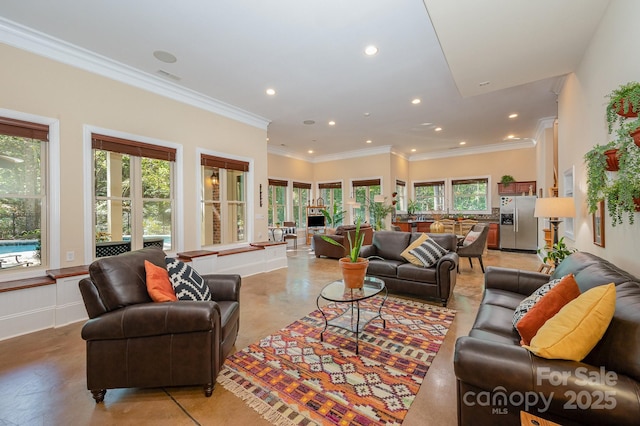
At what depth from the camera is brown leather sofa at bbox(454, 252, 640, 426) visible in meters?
1.11

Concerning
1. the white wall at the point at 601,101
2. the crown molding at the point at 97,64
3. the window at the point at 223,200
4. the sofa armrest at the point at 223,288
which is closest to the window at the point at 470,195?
the white wall at the point at 601,101

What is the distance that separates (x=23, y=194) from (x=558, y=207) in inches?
250

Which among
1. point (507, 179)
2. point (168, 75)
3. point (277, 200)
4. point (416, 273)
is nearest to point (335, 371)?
point (416, 273)

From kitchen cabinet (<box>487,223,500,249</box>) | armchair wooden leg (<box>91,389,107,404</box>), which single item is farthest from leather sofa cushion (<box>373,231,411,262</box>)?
kitchen cabinet (<box>487,223,500,249</box>)

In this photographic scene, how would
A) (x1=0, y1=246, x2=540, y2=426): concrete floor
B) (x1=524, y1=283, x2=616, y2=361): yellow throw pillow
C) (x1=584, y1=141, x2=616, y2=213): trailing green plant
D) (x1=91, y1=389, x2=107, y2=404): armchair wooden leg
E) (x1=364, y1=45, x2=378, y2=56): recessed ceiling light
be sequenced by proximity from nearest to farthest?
(x1=524, y1=283, x2=616, y2=361): yellow throw pillow
(x1=0, y1=246, x2=540, y2=426): concrete floor
(x1=91, y1=389, x2=107, y2=404): armchair wooden leg
(x1=584, y1=141, x2=616, y2=213): trailing green plant
(x1=364, y1=45, x2=378, y2=56): recessed ceiling light

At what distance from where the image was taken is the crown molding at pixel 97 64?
2.98 metres

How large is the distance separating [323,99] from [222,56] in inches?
78.3

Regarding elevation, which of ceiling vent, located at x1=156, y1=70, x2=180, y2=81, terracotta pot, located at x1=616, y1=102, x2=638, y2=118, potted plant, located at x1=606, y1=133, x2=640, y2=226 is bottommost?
potted plant, located at x1=606, y1=133, x2=640, y2=226

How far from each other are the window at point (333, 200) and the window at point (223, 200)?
4.50 meters

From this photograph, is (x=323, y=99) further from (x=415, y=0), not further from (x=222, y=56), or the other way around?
(x=415, y=0)

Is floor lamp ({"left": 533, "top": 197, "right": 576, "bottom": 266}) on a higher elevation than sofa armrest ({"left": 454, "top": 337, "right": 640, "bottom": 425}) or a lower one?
higher

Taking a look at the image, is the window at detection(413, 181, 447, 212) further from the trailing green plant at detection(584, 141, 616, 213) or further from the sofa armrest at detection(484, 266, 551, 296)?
the trailing green plant at detection(584, 141, 616, 213)

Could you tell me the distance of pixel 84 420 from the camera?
5.60 feet

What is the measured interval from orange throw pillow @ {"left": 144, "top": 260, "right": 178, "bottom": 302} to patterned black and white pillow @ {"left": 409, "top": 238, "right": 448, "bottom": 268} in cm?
310
